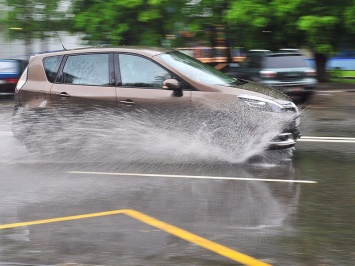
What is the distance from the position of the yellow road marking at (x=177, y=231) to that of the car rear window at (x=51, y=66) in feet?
13.6

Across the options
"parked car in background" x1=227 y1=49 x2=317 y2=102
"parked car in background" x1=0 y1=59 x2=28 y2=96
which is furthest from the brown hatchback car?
"parked car in background" x1=0 y1=59 x2=28 y2=96

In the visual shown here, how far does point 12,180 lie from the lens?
851cm

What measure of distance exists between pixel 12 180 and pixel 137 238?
10.7 ft

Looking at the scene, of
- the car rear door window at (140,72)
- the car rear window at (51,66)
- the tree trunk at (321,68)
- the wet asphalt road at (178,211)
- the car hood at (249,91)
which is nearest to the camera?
the wet asphalt road at (178,211)

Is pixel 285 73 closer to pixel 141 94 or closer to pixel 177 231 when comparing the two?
pixel 141 94

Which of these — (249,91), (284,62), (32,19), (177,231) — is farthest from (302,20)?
(177,231)

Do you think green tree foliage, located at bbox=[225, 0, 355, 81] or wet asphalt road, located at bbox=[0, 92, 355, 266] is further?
green tree foliage, located at bbox=[225, 0, 355, 81]

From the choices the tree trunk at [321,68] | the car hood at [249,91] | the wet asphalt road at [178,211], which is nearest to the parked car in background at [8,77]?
the wet asphalt road at [178,211]

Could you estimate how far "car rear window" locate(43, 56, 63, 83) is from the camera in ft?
33.9

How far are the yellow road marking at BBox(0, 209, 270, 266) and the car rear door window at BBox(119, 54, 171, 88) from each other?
3.30m

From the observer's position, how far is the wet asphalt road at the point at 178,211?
534cm

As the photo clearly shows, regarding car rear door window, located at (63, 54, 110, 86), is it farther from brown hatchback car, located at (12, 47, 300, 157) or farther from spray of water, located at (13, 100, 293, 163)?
spray of water, located at (13, 100, 293, 163)

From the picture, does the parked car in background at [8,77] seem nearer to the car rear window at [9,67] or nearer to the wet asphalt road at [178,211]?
the car rear window at [9,67]

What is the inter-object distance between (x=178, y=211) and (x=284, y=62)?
39.8 feet
